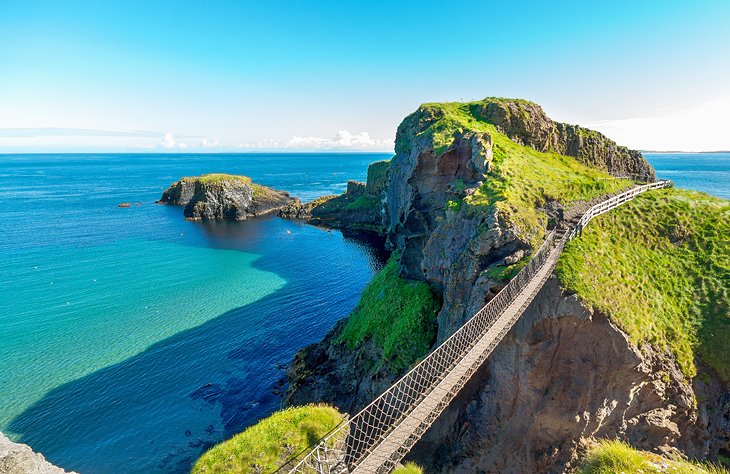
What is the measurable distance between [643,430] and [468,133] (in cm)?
2352

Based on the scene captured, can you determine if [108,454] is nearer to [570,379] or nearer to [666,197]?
[570,379]

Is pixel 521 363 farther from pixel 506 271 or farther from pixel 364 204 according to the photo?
pixel 364 204

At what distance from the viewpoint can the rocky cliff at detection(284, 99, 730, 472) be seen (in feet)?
55.7

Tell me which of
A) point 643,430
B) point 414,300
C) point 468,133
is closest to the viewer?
point 643,430

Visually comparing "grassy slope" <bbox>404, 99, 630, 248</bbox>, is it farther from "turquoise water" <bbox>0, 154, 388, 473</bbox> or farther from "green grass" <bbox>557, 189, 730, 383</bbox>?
"turquoise water" <bbox>0, 154, 388, 473</bbox>

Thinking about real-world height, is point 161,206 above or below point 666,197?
below

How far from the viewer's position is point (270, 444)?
15484 millimetres

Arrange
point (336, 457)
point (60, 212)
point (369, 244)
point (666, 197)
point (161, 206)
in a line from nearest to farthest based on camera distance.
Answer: point (336, 457), point (666, 197), point (369, 244), point (60, 212), point (161, 206)

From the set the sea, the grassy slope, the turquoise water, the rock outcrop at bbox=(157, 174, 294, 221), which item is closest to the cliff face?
the grassy slope

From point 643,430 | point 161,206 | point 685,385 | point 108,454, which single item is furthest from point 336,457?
point 161,206

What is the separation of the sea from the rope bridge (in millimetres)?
14058

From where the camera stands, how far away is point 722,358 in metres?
17.7

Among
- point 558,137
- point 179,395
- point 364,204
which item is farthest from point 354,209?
point 179,395

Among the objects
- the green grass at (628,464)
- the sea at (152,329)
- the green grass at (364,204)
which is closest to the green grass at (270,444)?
the sea at (152,329)
